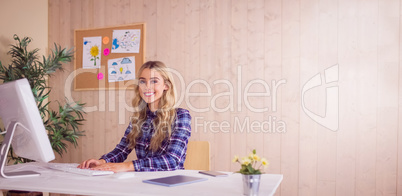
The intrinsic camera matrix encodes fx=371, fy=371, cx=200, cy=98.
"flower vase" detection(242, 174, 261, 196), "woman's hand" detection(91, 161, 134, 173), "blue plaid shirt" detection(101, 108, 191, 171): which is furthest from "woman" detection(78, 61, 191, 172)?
"flower vase" detection(242, 174, 261, 196)

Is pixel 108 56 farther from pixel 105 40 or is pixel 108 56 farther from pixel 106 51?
pixel 105 40

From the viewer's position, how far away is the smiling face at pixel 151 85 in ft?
7.72

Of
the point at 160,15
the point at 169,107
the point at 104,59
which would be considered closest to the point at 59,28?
the point at 104,59

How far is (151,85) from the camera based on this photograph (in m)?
2.37

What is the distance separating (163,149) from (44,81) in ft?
6.53

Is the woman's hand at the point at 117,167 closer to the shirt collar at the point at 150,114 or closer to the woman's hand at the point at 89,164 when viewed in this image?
the woman's hand at the point at 89,164

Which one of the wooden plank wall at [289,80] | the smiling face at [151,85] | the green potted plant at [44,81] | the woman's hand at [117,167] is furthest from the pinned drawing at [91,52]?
the woman's hand at [117,167]

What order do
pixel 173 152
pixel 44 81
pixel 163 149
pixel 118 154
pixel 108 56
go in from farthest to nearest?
pixel 108 56, pixel 44 81, pixel 118 154, pixel 163 149, pixel 173 152

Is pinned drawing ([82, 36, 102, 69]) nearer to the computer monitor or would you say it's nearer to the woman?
the woman

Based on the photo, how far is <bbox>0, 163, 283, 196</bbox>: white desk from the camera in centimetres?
145

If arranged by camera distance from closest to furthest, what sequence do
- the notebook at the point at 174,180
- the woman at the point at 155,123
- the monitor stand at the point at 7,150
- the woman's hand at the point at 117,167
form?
the notebook at the point at 174,180, the monitor stand at the point at 7,150, the woman's hand at the point at 117,167, the woman at the point at 155,123

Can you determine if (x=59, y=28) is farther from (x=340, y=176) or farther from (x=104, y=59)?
(x=340, y=176)

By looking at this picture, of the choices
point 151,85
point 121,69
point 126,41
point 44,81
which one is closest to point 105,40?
point 126,41

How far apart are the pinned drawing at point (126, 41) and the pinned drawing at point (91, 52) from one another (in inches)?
7.7
